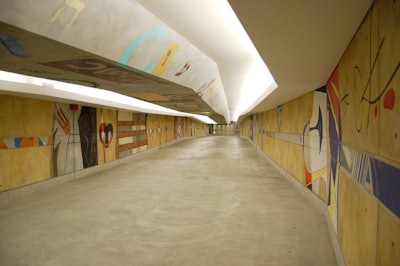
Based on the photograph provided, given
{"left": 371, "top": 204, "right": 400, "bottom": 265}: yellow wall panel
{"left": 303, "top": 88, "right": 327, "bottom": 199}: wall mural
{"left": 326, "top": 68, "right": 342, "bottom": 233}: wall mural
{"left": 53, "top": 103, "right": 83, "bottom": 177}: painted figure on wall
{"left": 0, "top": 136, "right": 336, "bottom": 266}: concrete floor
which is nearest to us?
{"left": 371, "top": 204, "right": 400, "bottom": 265}: yellow wall panel

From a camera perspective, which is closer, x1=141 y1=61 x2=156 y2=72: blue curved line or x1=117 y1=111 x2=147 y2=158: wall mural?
x1=141 y1=61 x2=156 y2=72: blue curved line

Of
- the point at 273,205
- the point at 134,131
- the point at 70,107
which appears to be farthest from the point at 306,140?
the point at 134,131

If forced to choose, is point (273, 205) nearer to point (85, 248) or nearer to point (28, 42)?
point (85, 248)

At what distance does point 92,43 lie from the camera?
354 centimetres

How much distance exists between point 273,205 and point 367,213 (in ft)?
13.4

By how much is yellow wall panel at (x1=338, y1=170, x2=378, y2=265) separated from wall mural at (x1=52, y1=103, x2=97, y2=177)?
8221 millimetres

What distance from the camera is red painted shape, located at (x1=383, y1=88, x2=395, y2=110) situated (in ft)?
5.87

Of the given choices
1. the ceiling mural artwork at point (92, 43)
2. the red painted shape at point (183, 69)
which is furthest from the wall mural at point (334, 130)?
the red painted shape at point (183, 69)

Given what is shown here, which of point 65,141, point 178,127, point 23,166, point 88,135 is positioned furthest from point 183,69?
point 178,127

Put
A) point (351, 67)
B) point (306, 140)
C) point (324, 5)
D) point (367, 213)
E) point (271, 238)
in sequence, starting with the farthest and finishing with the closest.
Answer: point (306, 140) < point (271, 238) < point (351, 67) < point (367, 213) < point (324, 5)

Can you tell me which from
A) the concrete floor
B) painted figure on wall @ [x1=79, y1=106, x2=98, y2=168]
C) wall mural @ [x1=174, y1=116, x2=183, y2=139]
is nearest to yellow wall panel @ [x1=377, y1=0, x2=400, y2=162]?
the concrete floor

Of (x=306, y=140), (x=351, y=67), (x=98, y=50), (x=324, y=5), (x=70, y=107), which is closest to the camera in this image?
(x=324, y=5)

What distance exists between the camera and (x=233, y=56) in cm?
654

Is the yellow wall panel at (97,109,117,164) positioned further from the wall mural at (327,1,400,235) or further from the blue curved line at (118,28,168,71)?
the wall mural at (327,1,400,235)
